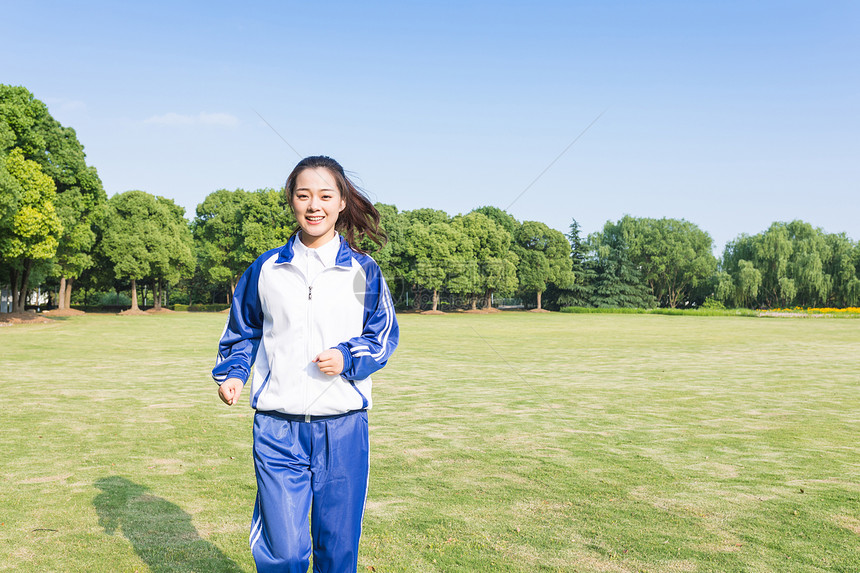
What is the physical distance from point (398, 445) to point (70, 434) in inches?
169

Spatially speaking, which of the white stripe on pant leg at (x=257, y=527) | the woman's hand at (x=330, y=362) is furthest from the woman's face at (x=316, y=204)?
the white stripe on pant leg at (x=257, y=527)

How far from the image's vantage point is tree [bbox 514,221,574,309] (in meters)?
70.7

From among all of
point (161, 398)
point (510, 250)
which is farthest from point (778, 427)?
point (510, 250)

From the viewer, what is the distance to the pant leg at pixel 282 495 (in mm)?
2928

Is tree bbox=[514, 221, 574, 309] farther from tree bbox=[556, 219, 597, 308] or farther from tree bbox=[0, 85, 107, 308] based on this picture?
tree bbox=[0, 85, 107, 308]

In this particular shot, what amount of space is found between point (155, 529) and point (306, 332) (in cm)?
281

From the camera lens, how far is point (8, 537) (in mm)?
4598

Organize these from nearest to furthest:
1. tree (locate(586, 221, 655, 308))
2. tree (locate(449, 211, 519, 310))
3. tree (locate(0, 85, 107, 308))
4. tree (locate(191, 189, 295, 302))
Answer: tree (locate(0, 85, 107, 308)) < tree (locate(191, 189, 295, 302)) < tree (locate(449, 211, 519, 310)) < tree (locate(586, 221, 655, 308))

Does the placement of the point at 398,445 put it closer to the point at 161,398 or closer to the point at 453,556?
the point at 453,556

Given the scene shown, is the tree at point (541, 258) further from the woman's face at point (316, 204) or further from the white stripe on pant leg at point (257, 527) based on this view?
the white stripe on pant leg at point (257, 527)

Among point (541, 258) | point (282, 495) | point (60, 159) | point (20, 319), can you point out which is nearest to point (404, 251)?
point (541, 258)

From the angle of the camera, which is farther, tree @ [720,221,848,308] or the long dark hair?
tree @ [720,221,848,308]

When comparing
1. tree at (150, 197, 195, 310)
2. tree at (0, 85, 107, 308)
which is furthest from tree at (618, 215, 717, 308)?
tree at (0, 85, 107, 308)

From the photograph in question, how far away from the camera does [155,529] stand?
4797 millimetres
